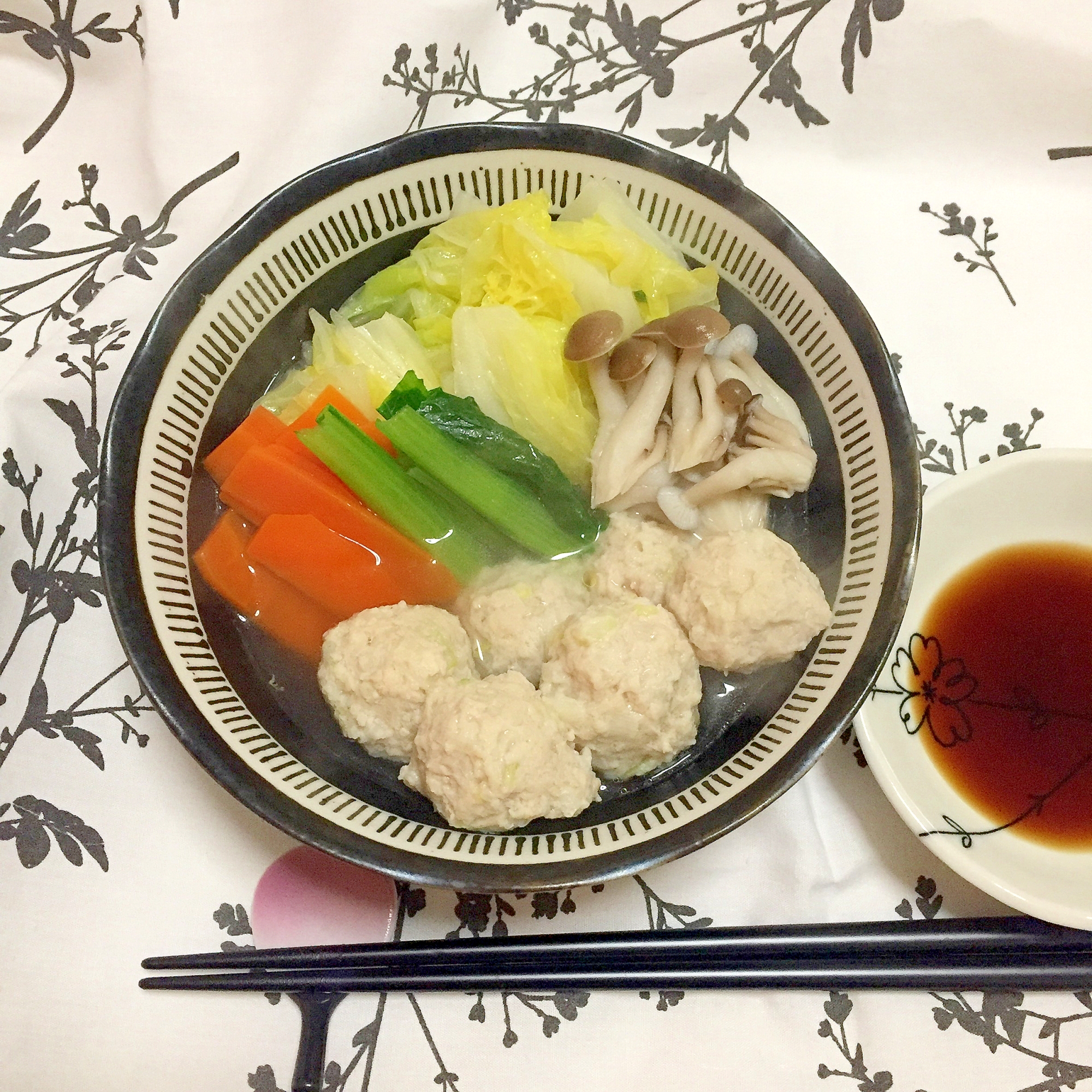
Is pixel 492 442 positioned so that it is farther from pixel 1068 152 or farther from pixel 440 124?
pixel 1068 152

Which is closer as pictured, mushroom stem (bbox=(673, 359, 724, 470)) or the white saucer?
the white saucer

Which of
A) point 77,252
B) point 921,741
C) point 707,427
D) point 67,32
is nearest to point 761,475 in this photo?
point 707,427

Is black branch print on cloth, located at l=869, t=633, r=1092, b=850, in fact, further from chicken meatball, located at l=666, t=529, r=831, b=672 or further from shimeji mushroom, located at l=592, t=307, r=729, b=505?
shimeji mushroom, located at l=592, t=307, r=729, b=505

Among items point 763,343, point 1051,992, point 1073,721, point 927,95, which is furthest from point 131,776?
point 927,95

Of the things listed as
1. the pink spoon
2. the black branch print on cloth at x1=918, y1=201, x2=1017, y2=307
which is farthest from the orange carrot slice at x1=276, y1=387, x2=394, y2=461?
the black branch print on cloth at x1=918, y1=201, x2=1017, y2=307

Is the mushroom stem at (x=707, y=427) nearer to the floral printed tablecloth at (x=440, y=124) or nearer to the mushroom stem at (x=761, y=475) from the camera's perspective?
the mushroom stem at (x=761, y=475)

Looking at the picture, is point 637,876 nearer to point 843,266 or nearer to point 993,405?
point 993,405
